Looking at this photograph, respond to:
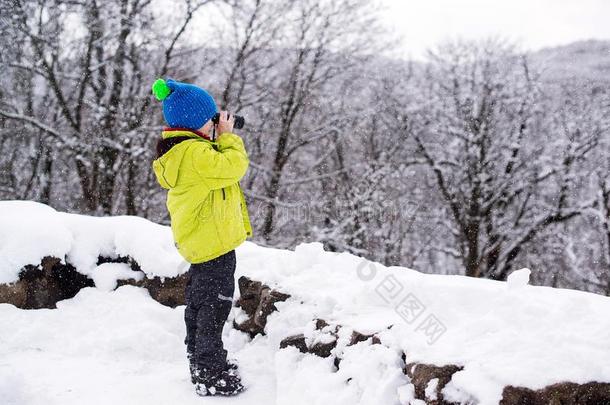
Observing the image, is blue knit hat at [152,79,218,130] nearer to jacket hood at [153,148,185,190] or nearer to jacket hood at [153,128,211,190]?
jacket hood at [153,128,211,190]

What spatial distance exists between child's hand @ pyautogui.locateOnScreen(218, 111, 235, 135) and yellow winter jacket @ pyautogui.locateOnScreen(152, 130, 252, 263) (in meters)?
0.16

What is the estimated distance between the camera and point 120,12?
39.5 feet

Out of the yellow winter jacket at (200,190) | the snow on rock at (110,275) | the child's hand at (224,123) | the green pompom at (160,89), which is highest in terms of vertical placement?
the green pompom at (160,89)

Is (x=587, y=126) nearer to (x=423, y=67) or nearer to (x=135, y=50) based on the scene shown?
(x=423, y=67)

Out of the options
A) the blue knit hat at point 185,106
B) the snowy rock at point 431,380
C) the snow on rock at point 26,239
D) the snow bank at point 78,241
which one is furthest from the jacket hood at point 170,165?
the snow on rock at point 26,239

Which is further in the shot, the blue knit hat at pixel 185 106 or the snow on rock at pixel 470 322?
the blue knit hat at pixel 185 106

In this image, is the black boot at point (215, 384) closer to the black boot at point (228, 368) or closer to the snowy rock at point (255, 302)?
the black boot at point (228, 368)

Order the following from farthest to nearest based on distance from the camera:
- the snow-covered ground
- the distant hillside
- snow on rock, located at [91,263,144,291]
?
the distant hillside < snow on rock, located at [91,263,144,291] < the snow-covered ground

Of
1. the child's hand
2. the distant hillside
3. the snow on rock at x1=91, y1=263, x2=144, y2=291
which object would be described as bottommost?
the snow on rock at x1=91, y1=263, x2=144, y2=291

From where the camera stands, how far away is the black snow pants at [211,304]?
2975 millimetres

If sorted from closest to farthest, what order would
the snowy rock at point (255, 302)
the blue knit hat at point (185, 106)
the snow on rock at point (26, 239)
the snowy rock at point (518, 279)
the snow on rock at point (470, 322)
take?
the snow on rock at point (470, 322) < the snowy rock at point (518, 279) < the blue knit hat at point (185, 106) < the snowy rock at point (255, 302) < the snow on rock at point (26, 239)

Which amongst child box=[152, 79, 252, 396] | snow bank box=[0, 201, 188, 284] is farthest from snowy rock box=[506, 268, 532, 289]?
snow bank box=[0, 201, 188, 284]

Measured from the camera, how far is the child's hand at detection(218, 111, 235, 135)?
3162mm

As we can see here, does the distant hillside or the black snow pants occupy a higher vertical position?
the distant hillside
